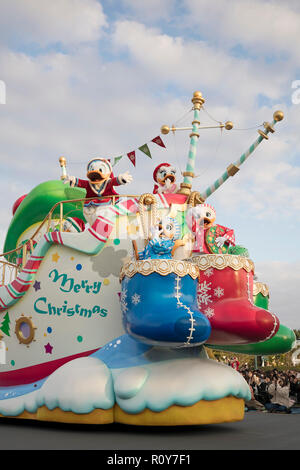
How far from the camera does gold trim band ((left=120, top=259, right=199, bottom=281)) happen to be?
656cm

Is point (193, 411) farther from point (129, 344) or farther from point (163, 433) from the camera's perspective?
point (129, 344)

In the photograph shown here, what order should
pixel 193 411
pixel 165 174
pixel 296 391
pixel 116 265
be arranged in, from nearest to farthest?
pixel 193 411 < pixel 116 265 < pixel 165 174 < pixel 296 391

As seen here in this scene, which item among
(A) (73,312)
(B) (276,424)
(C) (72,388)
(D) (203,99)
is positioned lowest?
(B) (276,424)

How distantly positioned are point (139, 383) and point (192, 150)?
14.5 feet

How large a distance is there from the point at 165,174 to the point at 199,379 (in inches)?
159

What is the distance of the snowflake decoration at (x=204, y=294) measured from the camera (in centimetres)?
697

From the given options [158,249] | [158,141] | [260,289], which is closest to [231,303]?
[158,249]

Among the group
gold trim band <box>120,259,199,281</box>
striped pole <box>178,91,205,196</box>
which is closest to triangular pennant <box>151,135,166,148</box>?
striped pole <box>178,91,205,196</box>

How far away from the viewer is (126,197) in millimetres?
8188

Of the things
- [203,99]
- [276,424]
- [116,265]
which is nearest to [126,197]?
[116,265]

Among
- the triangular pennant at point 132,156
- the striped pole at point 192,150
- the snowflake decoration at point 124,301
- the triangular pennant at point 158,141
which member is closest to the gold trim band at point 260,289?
the striped pole at point 192,150

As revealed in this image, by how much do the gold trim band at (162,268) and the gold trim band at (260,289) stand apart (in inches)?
75.0

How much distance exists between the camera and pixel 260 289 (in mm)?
8305

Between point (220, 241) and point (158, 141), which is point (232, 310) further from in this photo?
point (158, 141)
